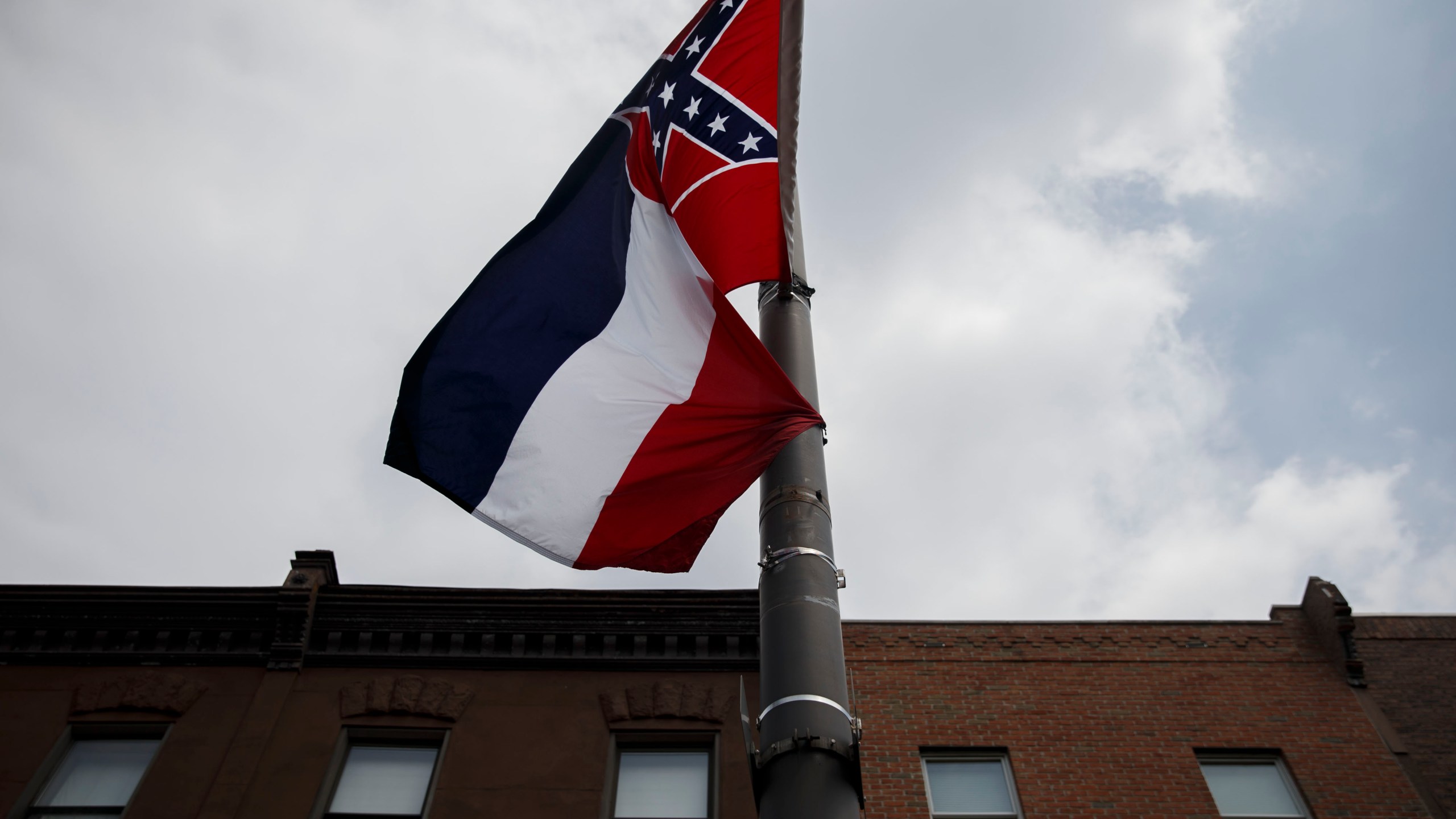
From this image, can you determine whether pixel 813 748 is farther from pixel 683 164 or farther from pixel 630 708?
pixel 630 708

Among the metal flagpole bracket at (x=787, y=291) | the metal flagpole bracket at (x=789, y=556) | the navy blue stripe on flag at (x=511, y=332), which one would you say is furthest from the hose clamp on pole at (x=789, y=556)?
the navy blue stripe on flag at (x=511, y=332)

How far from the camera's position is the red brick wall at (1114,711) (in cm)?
1231

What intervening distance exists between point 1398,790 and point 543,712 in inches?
398

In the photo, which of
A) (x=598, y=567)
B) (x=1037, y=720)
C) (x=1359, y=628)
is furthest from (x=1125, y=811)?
(x=598, y=567)

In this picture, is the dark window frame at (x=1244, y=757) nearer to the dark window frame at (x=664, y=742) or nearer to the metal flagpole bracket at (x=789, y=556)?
the dark window frame at (x=664, y=742)

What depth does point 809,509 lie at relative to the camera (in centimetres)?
457

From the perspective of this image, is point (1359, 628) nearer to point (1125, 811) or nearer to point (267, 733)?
point (1125, 811)

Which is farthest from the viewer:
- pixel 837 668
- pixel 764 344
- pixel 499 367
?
pixel 499 367

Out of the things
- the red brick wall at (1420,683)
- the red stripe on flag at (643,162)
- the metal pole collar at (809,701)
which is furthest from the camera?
the red brick wall at (1420,683)

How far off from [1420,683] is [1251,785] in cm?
296

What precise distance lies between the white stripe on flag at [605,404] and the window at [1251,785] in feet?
32.1

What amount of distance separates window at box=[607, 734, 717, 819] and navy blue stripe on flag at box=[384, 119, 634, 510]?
6.62 m

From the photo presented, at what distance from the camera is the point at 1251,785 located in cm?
1266

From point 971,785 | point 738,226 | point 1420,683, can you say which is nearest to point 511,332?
point 738,226
